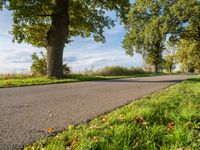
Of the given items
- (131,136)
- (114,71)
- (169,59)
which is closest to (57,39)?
(131,136)

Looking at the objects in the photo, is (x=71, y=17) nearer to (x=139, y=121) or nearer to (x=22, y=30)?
(x=22, y=30)

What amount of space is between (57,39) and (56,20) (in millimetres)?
1377

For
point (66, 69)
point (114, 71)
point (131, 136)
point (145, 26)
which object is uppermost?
point (145, 26)

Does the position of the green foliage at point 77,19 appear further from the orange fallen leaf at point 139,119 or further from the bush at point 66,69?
the orange fallen leaf at point 139,119

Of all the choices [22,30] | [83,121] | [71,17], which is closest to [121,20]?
[71,17]

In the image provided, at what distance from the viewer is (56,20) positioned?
2008 centimetres

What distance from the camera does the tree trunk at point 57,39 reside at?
19703 mm

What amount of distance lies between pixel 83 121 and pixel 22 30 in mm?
16817

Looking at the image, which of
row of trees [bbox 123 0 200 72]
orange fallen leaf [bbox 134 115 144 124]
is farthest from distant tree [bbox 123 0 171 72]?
orange fallen leaf [bbox 134 115 144 124]

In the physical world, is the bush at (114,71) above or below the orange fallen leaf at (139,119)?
above

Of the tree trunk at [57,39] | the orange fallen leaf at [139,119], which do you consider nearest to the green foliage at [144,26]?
the tree trunk at [57,39]

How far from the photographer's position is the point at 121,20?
2295 cm

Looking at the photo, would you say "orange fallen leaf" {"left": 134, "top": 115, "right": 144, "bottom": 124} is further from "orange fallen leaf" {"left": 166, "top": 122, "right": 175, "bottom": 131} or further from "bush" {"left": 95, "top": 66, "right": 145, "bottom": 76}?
"bush" {"left": 95, "top": 66, "right": 145, "bottom": 76}

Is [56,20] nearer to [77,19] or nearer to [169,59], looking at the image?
[77,19]
